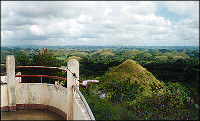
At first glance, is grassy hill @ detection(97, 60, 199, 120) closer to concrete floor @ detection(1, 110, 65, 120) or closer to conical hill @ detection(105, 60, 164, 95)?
conical hill @ detection(105, 60, 164, 95)

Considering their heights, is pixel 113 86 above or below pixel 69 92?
below

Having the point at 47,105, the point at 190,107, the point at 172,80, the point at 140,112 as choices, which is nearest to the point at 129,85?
the point at 140,112

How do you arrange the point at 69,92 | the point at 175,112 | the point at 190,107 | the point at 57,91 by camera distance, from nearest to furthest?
the point at 69,92
the point at 57,91
the point at 175,112
the point at 190,107

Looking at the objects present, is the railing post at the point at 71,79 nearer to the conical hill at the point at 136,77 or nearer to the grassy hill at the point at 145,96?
the grassy hill at the point at 145,96

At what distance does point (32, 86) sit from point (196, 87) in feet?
53.2

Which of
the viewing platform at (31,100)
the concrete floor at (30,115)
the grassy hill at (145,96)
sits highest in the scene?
the viewing platform at (31,100)

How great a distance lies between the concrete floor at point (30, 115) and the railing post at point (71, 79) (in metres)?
0.48

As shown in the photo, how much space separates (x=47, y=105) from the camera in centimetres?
455

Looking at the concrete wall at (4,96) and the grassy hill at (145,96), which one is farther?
the grassy hill at (145,96)

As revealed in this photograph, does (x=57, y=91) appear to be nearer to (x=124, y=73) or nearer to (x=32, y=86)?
(x=32, y=86)

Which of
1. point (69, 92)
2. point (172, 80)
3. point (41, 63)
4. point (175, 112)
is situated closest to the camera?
point (69, 92)

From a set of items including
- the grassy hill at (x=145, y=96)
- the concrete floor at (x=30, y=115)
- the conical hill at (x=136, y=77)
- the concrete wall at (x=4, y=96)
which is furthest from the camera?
the conical hill at (x=136, y=77)

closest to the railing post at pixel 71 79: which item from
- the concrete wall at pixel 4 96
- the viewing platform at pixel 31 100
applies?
the viewing platform at pixel 31 100

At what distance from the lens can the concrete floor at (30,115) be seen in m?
4.06
